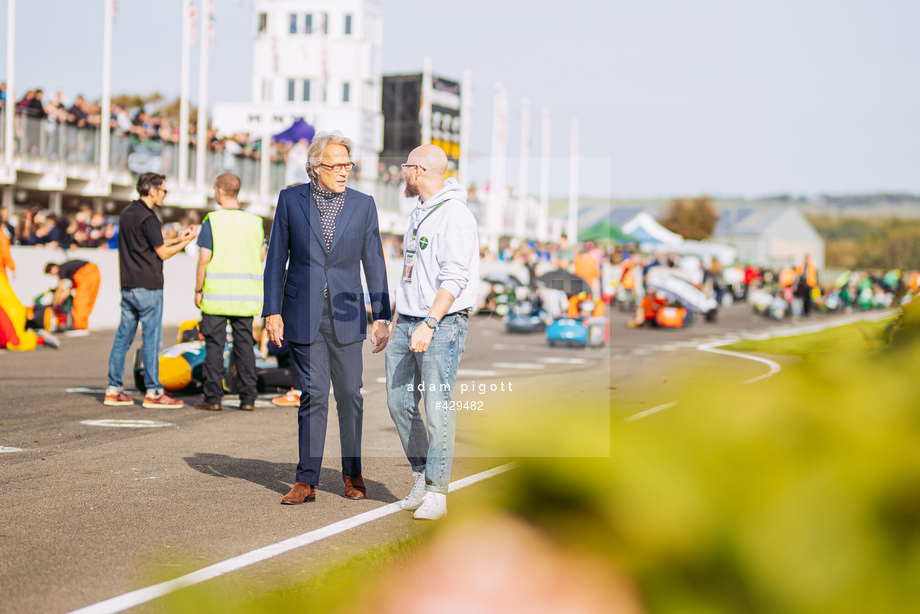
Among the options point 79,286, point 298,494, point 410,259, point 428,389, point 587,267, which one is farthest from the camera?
point 587,267

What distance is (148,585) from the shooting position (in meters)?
1.04

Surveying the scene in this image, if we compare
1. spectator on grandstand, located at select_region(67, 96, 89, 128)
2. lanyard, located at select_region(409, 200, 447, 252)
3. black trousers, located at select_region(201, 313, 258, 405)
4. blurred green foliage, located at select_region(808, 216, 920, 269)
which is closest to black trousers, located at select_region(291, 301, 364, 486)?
lanyard, located at select_region(409, 200, 447, 252)

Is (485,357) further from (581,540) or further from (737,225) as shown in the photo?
(737,225)

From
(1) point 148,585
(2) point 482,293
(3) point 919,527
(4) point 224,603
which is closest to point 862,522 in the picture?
(3) point 919,527

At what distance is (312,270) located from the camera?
545 cm

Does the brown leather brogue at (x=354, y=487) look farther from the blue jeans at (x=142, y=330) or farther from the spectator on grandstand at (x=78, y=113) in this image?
the spectator on grandstand at (x=78, y=113)

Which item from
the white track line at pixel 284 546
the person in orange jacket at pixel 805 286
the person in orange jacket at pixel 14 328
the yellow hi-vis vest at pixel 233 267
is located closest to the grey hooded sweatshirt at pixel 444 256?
the white track line at pixel 284 546

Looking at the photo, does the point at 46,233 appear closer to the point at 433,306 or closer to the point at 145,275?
the point at 145,275

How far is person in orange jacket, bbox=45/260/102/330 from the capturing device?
16391 mm

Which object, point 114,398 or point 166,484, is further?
point 114,398

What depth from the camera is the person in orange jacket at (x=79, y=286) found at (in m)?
16.4

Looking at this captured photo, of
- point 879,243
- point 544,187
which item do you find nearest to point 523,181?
point 544,187

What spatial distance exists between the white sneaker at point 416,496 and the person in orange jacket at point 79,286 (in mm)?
12338

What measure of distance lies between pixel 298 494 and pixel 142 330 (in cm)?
368
